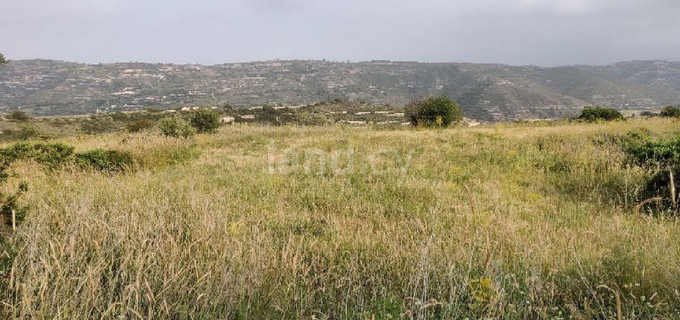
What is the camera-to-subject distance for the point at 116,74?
492 feet

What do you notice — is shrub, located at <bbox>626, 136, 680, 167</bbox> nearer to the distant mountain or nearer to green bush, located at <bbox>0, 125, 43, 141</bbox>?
green bush, located at <bbox>0, 125, 43, 141</bbox>

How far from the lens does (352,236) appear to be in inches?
189

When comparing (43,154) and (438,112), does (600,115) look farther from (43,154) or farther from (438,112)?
(43,154)

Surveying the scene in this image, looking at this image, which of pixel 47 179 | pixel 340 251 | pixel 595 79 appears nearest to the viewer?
pixel 340 251

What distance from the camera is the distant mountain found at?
10606 cm

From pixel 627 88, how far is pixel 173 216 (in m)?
171

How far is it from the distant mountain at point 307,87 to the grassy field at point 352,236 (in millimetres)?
82078

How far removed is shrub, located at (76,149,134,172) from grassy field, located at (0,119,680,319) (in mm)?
633

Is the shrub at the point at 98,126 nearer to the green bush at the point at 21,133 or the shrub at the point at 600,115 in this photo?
the green bush at the point at 21,133

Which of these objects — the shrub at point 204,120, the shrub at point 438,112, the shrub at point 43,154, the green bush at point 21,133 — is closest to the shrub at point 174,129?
the shrub at point 204,120

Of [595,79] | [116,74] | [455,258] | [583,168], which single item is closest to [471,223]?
[455,258]

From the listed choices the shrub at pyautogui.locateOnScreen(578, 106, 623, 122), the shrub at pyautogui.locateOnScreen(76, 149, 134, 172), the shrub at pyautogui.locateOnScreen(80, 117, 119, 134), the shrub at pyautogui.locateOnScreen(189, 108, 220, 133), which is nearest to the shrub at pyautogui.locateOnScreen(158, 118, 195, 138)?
the shrub at pyautogui.locateOnScreen(189, 108, 220, 133)

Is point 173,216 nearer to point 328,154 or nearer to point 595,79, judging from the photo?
point 328,154

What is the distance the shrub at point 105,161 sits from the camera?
9.76 meters
